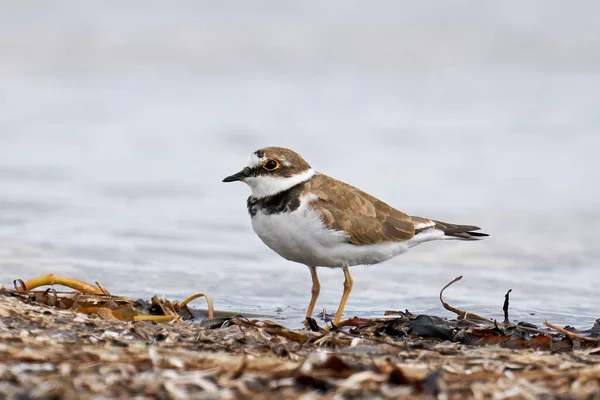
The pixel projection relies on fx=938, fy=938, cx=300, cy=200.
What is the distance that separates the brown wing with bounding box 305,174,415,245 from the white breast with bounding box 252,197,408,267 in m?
0.06

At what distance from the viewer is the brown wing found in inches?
233

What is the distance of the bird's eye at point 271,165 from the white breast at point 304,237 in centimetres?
30

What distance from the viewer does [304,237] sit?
5.73 m

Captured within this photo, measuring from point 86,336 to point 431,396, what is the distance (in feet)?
5.67

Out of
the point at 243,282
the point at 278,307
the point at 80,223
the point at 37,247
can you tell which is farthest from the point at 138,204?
the point at 278,307

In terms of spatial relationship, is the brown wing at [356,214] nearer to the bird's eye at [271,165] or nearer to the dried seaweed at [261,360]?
the bird's eye at [271,165]

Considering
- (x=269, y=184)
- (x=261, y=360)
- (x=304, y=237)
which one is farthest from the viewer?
(x=269, y=184)

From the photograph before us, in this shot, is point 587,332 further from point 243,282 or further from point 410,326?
point 243,282

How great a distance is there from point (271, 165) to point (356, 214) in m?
0.65

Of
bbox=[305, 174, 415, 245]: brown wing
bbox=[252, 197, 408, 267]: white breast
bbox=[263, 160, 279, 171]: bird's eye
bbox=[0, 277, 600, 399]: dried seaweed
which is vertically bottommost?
bbox=[0, 277, 600, 399]: dried seaweed

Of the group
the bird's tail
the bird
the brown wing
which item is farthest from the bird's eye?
the bird's tail

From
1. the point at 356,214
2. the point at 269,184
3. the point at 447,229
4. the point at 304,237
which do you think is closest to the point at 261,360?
the point at 304,237

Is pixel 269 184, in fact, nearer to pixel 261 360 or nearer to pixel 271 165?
pixel 271 165

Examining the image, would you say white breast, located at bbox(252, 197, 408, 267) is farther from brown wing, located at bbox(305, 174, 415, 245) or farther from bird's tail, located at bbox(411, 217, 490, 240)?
bird's tail, located at bbox(411, 217, 490, 240)
